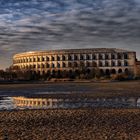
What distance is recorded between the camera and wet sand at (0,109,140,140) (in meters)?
12.4

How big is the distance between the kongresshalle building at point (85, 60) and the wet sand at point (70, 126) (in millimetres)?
122091

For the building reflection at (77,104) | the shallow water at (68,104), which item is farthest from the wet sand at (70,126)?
the building reflection at (77,104)

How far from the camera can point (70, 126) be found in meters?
14.6

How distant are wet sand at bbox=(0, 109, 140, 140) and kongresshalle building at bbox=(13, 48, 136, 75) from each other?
12209 cm

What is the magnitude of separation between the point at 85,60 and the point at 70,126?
13254 cm

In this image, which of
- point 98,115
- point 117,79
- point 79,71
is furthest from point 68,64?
point 98,115

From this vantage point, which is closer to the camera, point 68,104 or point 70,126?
point 70,126

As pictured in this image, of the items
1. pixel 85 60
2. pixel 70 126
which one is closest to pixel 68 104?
pixel 70 126

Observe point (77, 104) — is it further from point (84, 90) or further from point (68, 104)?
point (84, 90)

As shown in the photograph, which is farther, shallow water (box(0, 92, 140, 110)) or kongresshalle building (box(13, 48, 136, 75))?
kongresshalle building (box(13, 48, 136, 75))

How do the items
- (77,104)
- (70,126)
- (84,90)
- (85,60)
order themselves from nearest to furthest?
(70,126)
(77,104)
(84,90)
(85,60)

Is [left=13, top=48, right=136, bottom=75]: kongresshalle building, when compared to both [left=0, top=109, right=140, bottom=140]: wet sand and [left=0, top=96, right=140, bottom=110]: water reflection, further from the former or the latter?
[left=0, top=109, right=140, bottom=140]: wet sand

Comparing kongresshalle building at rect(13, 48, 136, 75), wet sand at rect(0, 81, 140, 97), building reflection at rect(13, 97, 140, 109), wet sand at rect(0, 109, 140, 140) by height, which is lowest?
wet sand at rect(0, 109, 140, 140)

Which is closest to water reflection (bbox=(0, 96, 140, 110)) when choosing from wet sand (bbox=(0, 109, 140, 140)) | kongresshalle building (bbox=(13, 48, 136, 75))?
wet sand (bbox=(0, 109, 140, 140))
